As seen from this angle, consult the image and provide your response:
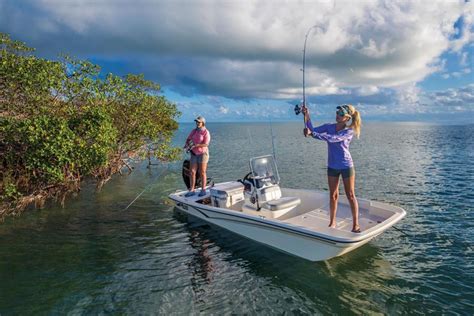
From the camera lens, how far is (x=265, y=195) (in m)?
8.51

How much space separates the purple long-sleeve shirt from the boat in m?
1.43

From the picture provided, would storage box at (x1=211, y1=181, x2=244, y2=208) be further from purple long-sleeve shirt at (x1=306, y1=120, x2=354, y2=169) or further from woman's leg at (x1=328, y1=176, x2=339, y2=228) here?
purple long-sleeve shirt at (x1=306, y1=120, x2=354, y2=169)

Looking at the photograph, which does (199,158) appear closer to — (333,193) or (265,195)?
(265,195)

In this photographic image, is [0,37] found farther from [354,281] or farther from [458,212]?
[458,212]

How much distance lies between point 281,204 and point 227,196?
1664 mm

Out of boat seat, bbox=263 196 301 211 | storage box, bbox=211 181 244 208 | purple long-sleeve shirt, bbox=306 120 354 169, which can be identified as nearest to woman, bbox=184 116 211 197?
storage box, bbox=211 181 244 208

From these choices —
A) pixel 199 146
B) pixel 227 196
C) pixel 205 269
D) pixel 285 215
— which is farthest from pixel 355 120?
pixel 199 146

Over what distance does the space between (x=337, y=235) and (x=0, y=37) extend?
12329mm

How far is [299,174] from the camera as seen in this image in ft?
65.6

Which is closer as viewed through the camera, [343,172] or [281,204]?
[343,172]

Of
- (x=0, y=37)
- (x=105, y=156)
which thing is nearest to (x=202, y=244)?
(x=105, y=156)

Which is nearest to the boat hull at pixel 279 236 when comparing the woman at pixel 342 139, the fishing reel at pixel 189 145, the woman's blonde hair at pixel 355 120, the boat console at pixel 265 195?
the boat console at pixel 265 195

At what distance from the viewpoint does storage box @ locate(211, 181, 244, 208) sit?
29.6ft

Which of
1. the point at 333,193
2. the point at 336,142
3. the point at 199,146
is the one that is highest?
the point at 336,142
